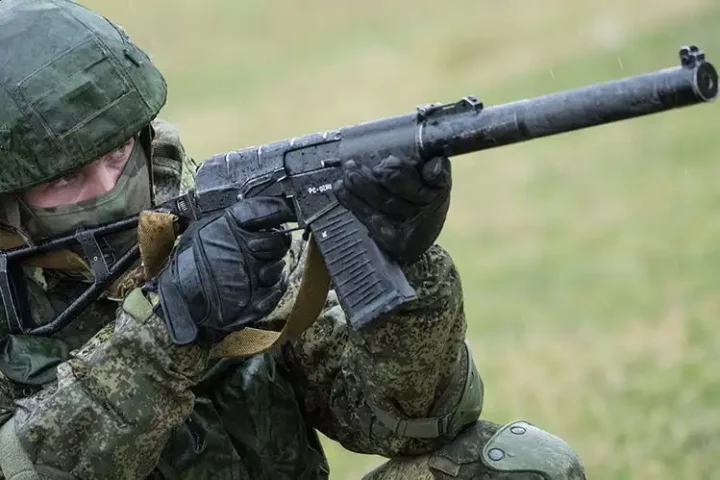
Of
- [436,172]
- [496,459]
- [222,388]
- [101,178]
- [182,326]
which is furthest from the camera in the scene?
[222,388]

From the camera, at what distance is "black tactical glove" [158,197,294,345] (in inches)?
153

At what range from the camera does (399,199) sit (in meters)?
3.69

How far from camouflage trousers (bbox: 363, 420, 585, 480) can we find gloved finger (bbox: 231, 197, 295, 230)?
1224 millimetres

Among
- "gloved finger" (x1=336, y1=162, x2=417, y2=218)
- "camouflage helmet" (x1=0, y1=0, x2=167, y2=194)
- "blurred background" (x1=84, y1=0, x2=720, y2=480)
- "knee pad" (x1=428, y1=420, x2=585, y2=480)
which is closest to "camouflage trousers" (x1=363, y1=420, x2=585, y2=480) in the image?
"knee pad" (x1=428, y1=420, x2=585, y2=480)

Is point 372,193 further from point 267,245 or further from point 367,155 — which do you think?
point 267,245

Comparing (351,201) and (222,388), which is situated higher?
(351,201)

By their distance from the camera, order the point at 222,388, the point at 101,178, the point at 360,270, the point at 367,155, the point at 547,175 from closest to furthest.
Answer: the point at 367,155, the point at 360,270, the point at 101,178, the point at 222,388, the point at 547,175

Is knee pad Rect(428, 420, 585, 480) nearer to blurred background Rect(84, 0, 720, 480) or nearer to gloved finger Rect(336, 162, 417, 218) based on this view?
gloved finger Rect(336, 162, 417, 218)

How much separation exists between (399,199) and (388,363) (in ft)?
2.57

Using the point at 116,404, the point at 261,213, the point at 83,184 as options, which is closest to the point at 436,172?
the point at 261,213

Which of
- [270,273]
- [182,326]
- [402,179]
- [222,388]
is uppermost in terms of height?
[402,179]

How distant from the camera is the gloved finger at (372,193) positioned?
3697 millimetres

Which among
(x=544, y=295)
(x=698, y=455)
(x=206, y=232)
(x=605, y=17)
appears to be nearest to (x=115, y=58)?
(x=206, y=232)

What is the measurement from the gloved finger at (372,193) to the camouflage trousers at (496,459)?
1222mm
